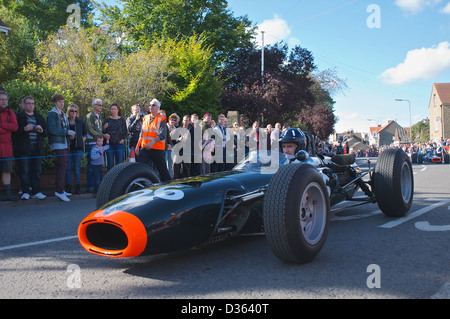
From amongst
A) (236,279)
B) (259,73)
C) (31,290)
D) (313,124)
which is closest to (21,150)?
(31,290)

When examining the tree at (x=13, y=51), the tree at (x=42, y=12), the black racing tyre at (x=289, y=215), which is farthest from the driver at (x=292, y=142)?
the tree at (x=42, y=12)

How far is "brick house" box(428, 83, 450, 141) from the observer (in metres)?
56.2

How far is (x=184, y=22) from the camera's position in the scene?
26.6 metres

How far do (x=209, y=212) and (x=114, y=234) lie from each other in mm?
816

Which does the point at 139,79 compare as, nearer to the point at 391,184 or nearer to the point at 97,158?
the point at 97,158

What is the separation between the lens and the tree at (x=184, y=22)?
2608 cm

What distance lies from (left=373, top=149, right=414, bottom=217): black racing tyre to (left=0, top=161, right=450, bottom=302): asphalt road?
454 mm

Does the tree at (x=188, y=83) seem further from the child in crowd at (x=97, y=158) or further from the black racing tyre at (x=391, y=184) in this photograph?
the black racing tyre at (x=391, y=184)

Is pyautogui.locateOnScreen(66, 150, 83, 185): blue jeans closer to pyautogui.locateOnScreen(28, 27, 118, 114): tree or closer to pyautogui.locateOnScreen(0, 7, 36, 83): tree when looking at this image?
pyautogui.locateOnScreen(28, 27, 118, 114): tree

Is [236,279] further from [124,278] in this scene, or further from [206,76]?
[206,76]
